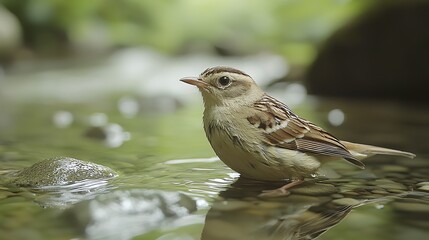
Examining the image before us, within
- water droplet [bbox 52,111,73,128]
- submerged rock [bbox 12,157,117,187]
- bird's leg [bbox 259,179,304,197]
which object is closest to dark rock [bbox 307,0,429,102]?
water droplet [bbox 52,111,73,128]

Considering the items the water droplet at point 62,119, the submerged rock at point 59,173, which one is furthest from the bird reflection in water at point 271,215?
the water droplet at point 62,119

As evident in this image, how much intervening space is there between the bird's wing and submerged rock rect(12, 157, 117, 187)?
80 cm

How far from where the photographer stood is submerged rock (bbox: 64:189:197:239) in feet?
7.45

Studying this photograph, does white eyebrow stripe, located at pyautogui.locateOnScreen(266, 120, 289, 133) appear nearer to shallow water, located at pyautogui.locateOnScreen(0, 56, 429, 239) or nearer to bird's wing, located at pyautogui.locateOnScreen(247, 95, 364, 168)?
bird's wing, located at pyautogui.locateOnScreen(247, 95, 364, 168)

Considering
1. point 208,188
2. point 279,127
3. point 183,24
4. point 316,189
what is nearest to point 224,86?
point 279,127

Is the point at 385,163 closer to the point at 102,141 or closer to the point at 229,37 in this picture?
the point at 102,141

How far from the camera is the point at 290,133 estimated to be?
3.12 meters

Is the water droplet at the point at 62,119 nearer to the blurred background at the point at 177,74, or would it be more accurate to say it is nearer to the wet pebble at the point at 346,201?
the blurred background at the point at 177,74

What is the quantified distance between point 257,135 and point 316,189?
1.24ft

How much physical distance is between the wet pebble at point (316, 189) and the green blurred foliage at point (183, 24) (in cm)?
975

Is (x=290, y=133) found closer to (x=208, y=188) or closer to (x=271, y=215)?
(x=208, y=188)

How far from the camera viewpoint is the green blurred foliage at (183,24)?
1323 centimetres

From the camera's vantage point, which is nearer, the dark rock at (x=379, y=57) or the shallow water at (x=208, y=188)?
the shallow water at (x=208, y=188)

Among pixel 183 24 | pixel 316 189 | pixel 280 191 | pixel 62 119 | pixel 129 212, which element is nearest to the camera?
pixel 129 212
